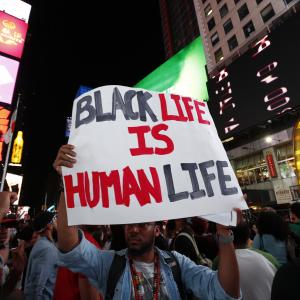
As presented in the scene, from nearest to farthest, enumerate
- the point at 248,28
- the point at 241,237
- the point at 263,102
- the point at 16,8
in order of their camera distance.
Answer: the point at 241,237, the point at 16,8, the point at 263,102, the point at 248,28

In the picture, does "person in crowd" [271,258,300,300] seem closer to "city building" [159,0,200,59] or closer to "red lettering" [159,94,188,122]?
"red lettering" [159,94,188,122]

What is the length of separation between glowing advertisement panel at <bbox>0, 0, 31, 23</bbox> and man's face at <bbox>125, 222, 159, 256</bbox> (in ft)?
49.5

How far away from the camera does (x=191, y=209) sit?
1.76m

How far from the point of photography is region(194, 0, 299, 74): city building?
2452 centimetres

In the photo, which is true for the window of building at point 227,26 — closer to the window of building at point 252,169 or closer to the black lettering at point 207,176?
the window of building at point 252,169

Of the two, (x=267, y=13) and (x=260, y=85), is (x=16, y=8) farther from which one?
(x=267, y=13)

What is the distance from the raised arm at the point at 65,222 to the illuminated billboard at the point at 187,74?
98.0ft

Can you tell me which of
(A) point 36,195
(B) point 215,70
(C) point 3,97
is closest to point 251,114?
(B) point 215,70

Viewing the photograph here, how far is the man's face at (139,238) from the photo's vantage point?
2121 mm

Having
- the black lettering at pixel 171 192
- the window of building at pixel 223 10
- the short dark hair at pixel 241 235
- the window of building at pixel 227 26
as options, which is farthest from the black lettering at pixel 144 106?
the window of building at pixel 223 10

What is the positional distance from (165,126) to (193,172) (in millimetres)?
449

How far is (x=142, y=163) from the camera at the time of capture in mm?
1899

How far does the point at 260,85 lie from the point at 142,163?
22.7 meters

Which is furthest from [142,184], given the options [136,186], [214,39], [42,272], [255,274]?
[214,39]
